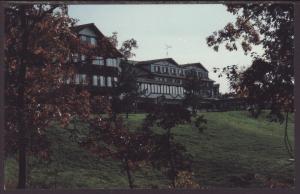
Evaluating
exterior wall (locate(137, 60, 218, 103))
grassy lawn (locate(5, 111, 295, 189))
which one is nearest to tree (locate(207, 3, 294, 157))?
exterior wall (locate(137, 60, 218, 103))

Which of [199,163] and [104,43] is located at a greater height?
[104,43]

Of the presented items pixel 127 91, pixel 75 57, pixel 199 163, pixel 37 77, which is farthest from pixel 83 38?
pixel 199 163

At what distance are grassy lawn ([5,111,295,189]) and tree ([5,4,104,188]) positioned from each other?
1.98 meters

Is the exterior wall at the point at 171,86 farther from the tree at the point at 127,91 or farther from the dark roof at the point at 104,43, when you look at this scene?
the dark roof at the point at 104,43

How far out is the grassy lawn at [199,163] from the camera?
13.2 meters

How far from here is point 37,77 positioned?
16.6 feet

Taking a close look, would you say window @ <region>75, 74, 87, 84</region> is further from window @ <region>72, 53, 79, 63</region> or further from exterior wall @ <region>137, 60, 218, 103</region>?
exterior wall @ <region>137, 60, 218, 103</region>

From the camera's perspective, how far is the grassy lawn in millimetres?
13180

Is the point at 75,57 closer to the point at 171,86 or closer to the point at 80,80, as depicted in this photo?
the point at 80,80

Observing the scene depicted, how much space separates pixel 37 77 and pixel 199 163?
12620mm

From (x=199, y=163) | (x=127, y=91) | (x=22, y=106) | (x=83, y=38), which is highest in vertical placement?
(x=83, y=38)

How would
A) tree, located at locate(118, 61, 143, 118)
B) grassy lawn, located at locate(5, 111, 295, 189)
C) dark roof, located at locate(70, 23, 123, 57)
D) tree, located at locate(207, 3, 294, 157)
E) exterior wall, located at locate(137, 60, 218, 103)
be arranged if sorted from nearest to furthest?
tree, located at locate(207, 3, 294, 157) → dark roof, located at locate(70, 23, 123, 57) → tree, located at locate(118, 61, 143, 118) → exterior wall, located at locate(137, 60, 218, 103) → grassy lawn, located at locate(5, 111, 295, 189)

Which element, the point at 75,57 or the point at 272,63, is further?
the point at 75,57

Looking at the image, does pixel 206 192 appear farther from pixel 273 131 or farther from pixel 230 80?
pixel 273 131
